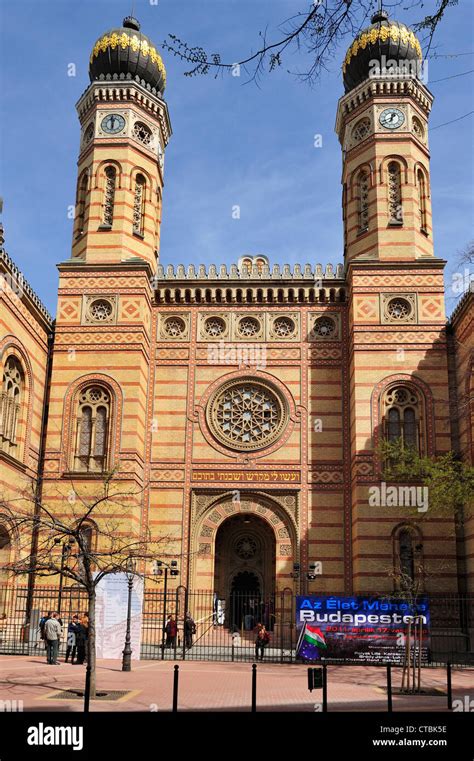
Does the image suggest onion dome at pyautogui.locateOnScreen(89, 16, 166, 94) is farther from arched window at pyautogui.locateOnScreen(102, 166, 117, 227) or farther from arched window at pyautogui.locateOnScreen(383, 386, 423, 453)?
arched window at pyautogui.locateOnScreen(383, 386, 423, 453)

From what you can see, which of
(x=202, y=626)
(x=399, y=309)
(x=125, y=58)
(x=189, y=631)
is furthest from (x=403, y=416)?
(x=125, y=58)

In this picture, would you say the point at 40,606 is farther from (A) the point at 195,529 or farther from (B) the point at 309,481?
(B) the point at 309,481

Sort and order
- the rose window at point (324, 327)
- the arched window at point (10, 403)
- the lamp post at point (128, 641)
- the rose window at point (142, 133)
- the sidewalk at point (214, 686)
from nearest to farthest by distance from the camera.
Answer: the sidewalk at point (214, 686), the lamp post at point (128, 641), the arched window at point (10, 403), the rose window at point (324, 327), the rose window at point (142, 133)

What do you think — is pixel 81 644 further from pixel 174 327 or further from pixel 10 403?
pixel 174 327

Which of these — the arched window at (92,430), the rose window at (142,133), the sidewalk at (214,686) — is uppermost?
the rose window at (142,133)

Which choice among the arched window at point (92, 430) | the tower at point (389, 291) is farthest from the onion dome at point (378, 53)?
the arched window at point (92, 430)

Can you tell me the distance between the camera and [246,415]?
93.3 ft

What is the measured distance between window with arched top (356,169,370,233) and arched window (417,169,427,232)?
1972mm

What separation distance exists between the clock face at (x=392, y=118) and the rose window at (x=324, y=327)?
305 inches

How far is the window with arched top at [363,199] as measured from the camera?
29.5 m

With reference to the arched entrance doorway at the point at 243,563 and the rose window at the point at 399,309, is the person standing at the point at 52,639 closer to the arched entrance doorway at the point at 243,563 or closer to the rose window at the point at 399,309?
the arched entrance doorway at the point at 243,563
